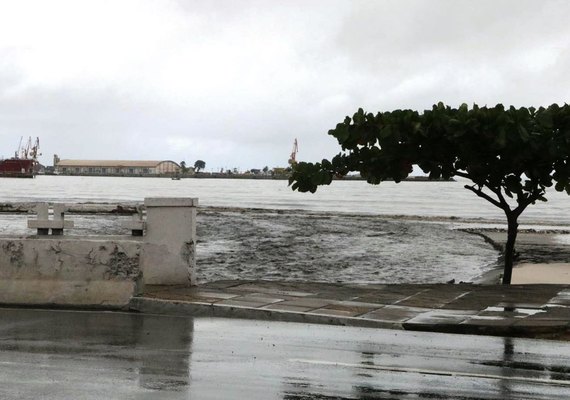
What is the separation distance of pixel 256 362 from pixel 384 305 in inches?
174

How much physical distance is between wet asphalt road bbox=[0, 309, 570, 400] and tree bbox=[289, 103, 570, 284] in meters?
6.76

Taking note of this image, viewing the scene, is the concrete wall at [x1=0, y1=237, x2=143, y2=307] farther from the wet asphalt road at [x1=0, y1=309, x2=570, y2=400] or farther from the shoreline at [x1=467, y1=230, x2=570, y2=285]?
the shoreline at [x1=467, y1=230, x2=570, y2=285]

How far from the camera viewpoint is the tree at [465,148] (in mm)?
16625

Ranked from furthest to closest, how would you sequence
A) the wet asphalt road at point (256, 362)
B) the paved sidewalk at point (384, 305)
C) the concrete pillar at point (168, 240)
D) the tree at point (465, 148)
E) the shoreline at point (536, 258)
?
the shoreline at point (536, 258), the tree at point (465, 148), the concrete pillar at point (168, 240), the paved sidewalk at point (384, 305), the wet asphalt road at point (256, 362)

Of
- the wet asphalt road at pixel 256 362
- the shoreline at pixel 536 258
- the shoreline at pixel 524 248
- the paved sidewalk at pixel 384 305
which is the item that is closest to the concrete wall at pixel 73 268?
the paved sidewalk at pixel 384 305

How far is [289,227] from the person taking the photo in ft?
169

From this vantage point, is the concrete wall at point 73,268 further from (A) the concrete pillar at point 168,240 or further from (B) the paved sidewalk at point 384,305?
(B) the paved sidewalk at point 384,305

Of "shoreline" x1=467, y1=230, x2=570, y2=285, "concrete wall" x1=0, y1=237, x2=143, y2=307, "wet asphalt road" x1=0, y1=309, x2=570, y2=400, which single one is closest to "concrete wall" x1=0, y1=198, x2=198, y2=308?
"concrete wall" x1=0, y1=237, x2=143, y2=307

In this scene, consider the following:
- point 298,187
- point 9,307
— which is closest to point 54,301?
point 9,307

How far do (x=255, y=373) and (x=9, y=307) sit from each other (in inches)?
230

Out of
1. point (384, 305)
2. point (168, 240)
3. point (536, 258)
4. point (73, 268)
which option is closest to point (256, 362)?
point (384, 305)

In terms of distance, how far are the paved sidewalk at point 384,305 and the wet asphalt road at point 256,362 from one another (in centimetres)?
35

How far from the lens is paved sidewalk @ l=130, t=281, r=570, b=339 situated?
11312 mm

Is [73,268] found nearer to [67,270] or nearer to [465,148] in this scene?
[67,270]
